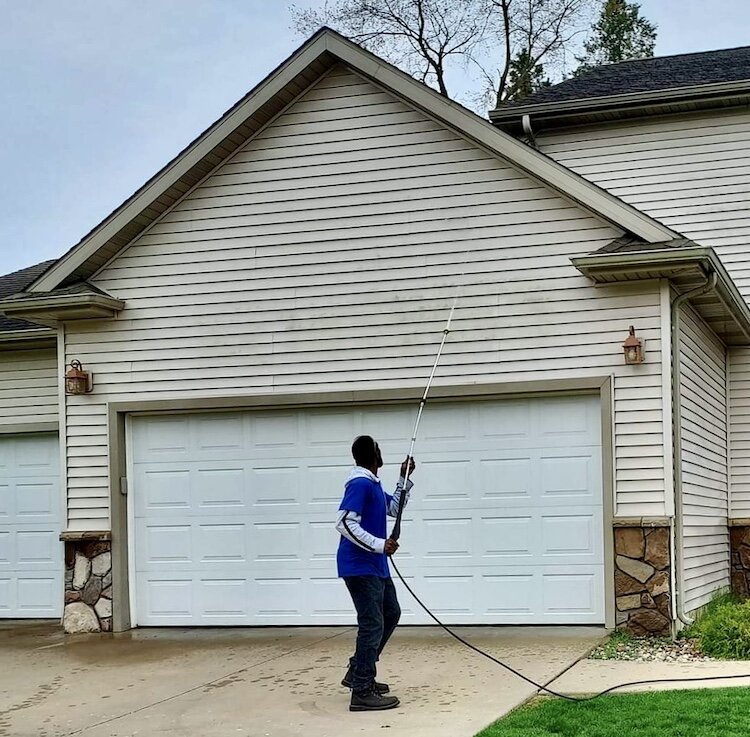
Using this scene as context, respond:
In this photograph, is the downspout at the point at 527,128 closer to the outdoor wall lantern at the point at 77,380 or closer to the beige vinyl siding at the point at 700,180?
the beige vinyl siding at the point at 700,180

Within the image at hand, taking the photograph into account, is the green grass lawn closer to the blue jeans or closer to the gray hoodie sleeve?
the blue jeans

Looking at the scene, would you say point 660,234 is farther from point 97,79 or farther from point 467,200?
point 97,79

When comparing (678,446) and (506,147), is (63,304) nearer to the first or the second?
(506,147)

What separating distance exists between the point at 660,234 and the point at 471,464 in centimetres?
263

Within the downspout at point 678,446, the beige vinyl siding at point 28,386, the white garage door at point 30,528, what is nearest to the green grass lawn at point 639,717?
the downspout at point 678,446

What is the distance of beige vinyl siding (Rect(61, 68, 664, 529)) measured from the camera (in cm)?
1048

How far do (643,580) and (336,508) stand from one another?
9.38 feet

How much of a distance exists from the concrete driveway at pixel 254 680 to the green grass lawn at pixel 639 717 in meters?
0.28

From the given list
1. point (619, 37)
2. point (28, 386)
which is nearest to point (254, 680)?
point (28, 386)

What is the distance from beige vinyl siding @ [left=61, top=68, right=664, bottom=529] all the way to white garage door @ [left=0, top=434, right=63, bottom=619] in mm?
1560

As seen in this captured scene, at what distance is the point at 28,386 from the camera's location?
13.2 meters

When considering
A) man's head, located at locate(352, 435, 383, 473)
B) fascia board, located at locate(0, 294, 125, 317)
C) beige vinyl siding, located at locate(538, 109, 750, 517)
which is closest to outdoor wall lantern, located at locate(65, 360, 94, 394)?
fascia board, located at locate(0, 294, 125, 317)

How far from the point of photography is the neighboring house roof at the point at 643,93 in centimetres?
1316

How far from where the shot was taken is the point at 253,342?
11258mm
